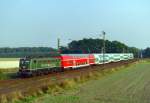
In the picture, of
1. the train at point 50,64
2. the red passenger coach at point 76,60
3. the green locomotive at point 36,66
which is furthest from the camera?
the red passenger coach at point 76,60

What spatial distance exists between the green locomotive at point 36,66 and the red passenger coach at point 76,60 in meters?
6.57

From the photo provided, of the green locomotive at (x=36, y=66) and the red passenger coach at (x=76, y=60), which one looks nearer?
the green locomotive at (x=36, y=66)

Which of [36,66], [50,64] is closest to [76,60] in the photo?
[50,64]

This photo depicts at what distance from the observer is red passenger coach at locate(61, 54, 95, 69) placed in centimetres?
6386

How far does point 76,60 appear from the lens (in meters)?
72.1

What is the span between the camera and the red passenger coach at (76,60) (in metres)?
63.9

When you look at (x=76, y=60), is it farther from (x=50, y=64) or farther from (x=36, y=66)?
(x=36, y=66)

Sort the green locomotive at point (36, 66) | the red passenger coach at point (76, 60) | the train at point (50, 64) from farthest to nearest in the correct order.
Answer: the red passenger coach at point (76, 60), the train at point (50, 64), the green locomotive at point (36, 66)

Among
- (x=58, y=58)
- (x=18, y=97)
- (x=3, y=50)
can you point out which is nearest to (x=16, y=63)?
(x=58, y=58)

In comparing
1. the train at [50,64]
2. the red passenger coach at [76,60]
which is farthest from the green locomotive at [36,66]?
the red passenger coach at [76,60]

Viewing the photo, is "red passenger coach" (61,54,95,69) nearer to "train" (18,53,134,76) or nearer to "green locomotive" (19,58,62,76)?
"train" (18,53,134,76)

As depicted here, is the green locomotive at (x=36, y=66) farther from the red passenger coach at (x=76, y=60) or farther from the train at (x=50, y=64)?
the red passenger coach at (x=76, y=60)

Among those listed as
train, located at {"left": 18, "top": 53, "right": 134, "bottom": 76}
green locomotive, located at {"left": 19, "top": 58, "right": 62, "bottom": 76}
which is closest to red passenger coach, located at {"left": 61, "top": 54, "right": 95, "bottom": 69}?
train, located at {"left": 18, "top": 53, "right": 134, "bottom": 76}

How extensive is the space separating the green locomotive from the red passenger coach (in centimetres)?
657
